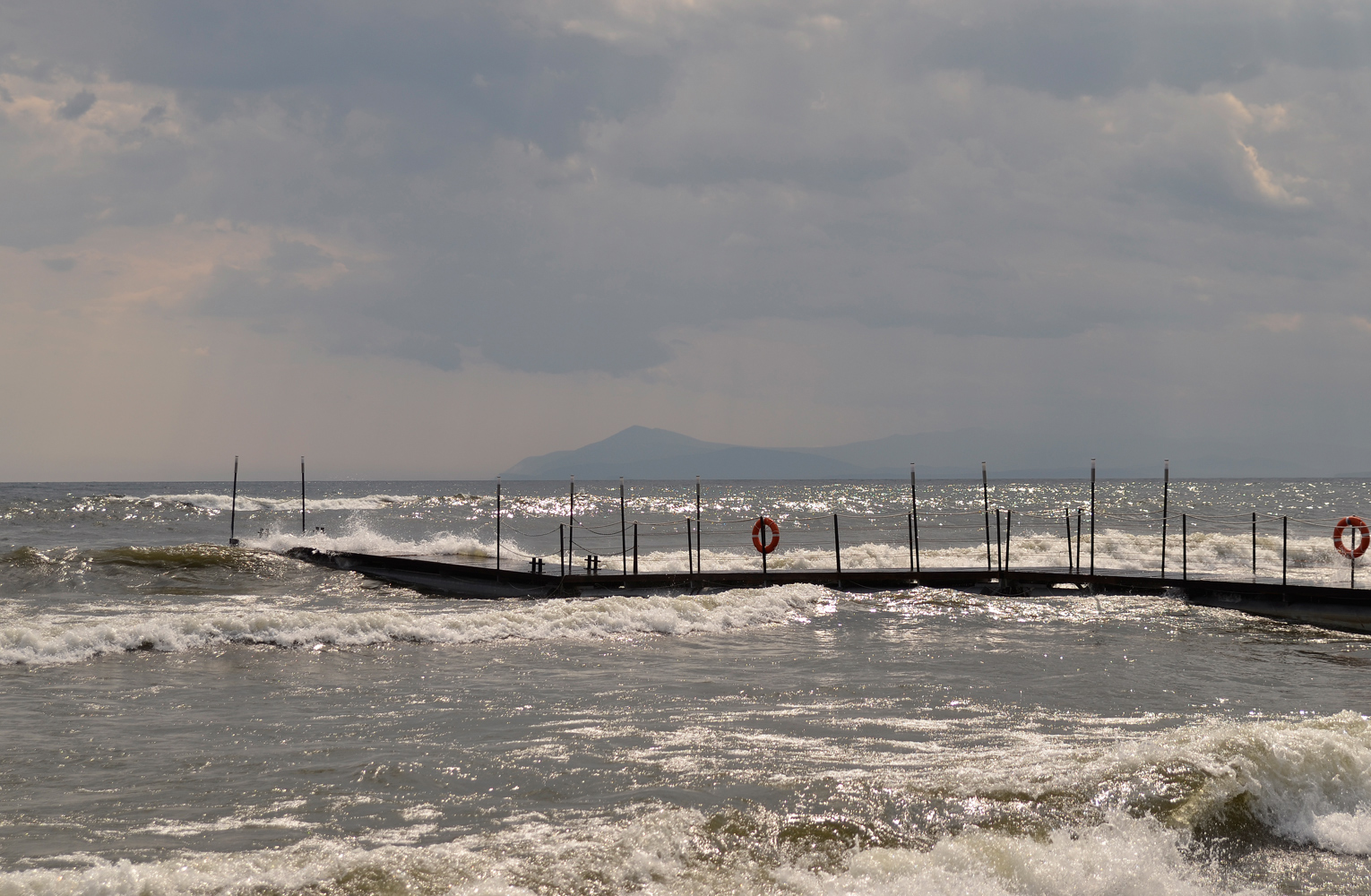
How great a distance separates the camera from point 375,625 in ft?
54.0

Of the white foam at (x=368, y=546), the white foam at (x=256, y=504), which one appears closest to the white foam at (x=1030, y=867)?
the white foam at (x=368, y=546)

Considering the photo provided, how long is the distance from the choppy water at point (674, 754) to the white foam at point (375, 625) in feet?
0.24

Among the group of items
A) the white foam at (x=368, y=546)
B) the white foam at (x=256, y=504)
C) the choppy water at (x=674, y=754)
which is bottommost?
the white foam at (x=256, y=504)

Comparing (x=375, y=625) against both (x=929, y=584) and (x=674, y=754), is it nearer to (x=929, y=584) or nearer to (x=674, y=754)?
(x=674, y=754)

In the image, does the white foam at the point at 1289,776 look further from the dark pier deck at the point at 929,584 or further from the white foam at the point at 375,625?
the dark pier deck at the point at 929,584

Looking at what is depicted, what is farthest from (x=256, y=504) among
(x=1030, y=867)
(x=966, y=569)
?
(x=1030, y=867)

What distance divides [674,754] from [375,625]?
9.48m

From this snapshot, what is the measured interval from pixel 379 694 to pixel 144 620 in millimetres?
7624

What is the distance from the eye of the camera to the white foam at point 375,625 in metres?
14.7

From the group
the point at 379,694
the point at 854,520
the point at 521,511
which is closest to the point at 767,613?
the point at 379,694

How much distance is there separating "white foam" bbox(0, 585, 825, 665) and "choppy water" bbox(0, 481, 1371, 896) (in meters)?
0.07

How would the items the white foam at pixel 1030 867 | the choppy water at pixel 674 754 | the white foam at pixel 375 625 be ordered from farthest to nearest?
the white foam at pixel 375 625 → the choppy water at pixel 674 754 → the white foam at pixel 1030 867

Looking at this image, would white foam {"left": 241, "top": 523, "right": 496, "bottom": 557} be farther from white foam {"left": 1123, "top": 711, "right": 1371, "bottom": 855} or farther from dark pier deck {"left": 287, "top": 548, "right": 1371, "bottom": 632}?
white foam {"left": 1123, "top": 711, "right": 1371, "bottom": 855}

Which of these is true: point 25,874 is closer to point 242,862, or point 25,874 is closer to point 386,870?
point 242,862
